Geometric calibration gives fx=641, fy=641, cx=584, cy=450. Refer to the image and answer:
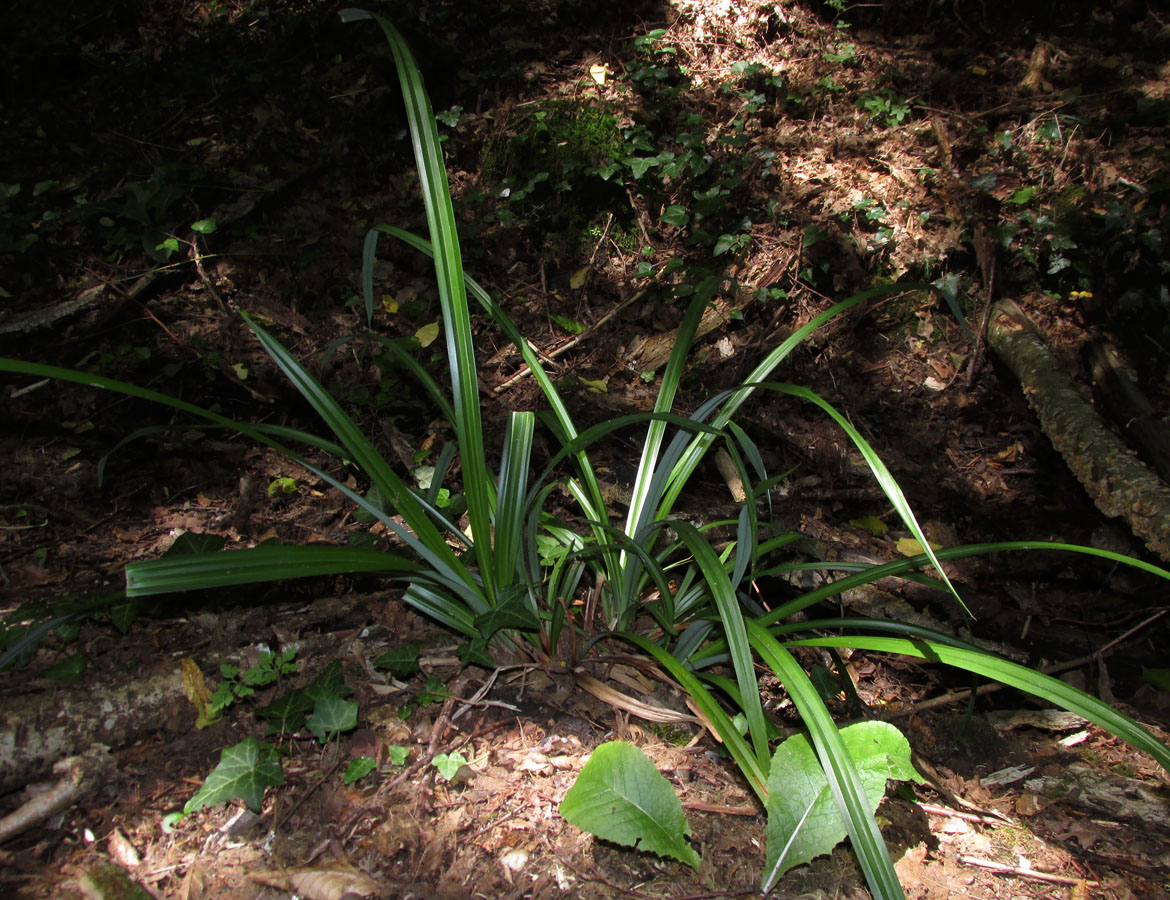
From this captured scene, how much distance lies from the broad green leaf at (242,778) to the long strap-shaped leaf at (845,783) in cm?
88

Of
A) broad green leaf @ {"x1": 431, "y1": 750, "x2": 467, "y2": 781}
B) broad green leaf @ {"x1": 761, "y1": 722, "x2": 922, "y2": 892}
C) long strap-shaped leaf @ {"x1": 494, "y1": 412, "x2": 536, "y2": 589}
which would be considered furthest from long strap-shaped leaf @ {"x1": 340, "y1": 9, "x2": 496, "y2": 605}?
broad green leaf @ {"x1": 761, "y1": 722, "x2": 922, "y2": 892}

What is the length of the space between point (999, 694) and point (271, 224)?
314cm

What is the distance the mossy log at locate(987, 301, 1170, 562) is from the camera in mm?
1902

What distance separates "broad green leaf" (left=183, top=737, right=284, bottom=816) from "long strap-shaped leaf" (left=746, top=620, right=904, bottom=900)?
0.88m

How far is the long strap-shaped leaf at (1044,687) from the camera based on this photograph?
1018mm

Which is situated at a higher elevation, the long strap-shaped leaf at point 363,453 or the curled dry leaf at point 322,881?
the long strap-shaped leaf at point 363,453

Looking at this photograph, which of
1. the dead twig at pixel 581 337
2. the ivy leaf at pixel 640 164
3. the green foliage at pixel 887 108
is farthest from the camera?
the green foliage at pixel 887 108

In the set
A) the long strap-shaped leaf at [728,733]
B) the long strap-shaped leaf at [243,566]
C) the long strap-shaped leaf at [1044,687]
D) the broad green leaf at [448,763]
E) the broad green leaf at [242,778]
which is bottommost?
the broad green leaf at [448,763]

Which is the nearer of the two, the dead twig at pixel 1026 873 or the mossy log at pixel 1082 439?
the dead twig at pixel 1026 873

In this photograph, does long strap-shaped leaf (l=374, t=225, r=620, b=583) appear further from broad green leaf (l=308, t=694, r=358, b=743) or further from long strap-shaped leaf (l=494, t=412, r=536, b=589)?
broad green leaf (l=308, t=694, r=358, b=743)

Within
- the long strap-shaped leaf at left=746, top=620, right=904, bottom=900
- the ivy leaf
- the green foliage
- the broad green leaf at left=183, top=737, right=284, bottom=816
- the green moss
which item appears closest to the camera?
the long strap-shaped leaf at left=746, top=620, right=904, bottom=900

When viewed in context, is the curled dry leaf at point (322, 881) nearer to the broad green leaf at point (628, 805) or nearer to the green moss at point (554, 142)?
the broad green leaf at point (628, 805)

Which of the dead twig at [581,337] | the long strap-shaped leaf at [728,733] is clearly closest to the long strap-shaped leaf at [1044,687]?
the long strap-shaped leaf at [728,733]

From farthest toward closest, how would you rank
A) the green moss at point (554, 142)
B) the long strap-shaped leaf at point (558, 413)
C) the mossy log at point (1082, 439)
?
the green moss at point (554, 142) → the mossy log at point (1082, 439) → the long strap-shaped leaf at point (558, 413)
